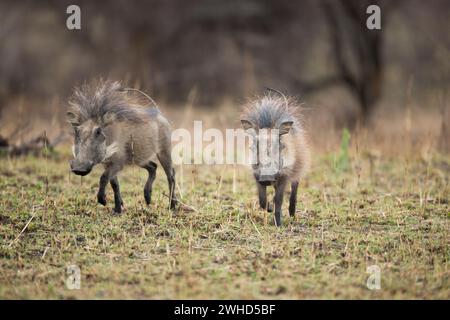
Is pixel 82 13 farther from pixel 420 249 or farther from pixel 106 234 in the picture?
pixel 420 249

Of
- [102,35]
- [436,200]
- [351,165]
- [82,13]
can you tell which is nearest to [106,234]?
[436,200]

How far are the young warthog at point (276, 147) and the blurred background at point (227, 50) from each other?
27.5ft

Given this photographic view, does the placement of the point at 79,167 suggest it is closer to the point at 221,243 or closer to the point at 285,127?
the point at 221,243

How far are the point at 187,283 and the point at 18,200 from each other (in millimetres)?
2891

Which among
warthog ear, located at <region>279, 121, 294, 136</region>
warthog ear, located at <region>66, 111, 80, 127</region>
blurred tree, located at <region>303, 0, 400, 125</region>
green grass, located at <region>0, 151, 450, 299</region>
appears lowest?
green grass, located at <region>0, 151, 450, 299</region>

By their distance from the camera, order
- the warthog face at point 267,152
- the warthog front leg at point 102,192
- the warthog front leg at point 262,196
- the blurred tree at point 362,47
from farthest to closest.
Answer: the blurred tree at point 362,47
the warthog front leg at point 262,196
the warthog front leg at point 102,192
the warthog face at point 267,152

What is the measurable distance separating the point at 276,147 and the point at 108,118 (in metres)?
1.65

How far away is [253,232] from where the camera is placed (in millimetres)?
5973

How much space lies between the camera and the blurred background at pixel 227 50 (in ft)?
52.2

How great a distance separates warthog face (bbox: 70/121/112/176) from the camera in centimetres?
605

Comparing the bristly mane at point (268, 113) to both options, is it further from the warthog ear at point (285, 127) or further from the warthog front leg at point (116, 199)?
the warthog front leg at point (116, 199)

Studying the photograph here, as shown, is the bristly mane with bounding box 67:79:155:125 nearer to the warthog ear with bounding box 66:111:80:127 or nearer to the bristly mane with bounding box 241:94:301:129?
the warthog ear with bounding box 66:111:80:127

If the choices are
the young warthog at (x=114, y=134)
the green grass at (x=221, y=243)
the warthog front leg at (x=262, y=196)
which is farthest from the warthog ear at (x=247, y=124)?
the young warthog at (x=114, y=134)

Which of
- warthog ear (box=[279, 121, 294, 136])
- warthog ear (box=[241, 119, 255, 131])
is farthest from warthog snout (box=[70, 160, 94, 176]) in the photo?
warthog ear (box=[279, 121, 294, 136])
